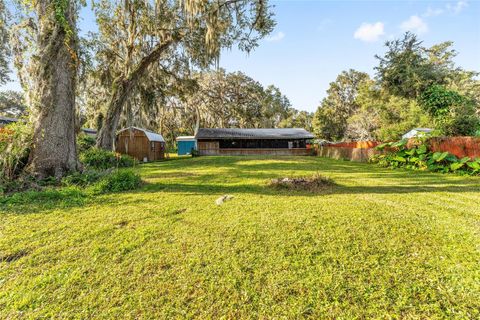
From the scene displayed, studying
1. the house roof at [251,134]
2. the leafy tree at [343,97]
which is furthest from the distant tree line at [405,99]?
the house roof at [251,134]

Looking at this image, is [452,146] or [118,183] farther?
[452,146]

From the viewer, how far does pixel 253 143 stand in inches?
885

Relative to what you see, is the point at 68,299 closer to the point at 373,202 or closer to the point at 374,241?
the point at 374,241

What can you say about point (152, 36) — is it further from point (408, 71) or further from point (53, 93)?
point (408, 71)

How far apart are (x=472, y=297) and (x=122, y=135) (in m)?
17.6

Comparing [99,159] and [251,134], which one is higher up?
[251,134]

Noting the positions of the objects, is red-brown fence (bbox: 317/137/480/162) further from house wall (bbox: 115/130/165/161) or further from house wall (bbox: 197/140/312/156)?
house wall (bbox: 115/130/165/161)

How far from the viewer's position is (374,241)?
8.92ft

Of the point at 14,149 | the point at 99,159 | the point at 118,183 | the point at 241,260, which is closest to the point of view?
the point at 241,260

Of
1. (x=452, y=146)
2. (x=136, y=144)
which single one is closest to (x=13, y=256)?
(x=452, y=146)

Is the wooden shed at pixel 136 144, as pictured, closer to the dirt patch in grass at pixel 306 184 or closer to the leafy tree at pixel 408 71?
the dirt patch in grass at pixel 306 184

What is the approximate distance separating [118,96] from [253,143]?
13.5m

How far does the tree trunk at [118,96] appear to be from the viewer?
1176 cm

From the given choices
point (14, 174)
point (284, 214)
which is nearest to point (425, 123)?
point (284, 214)
